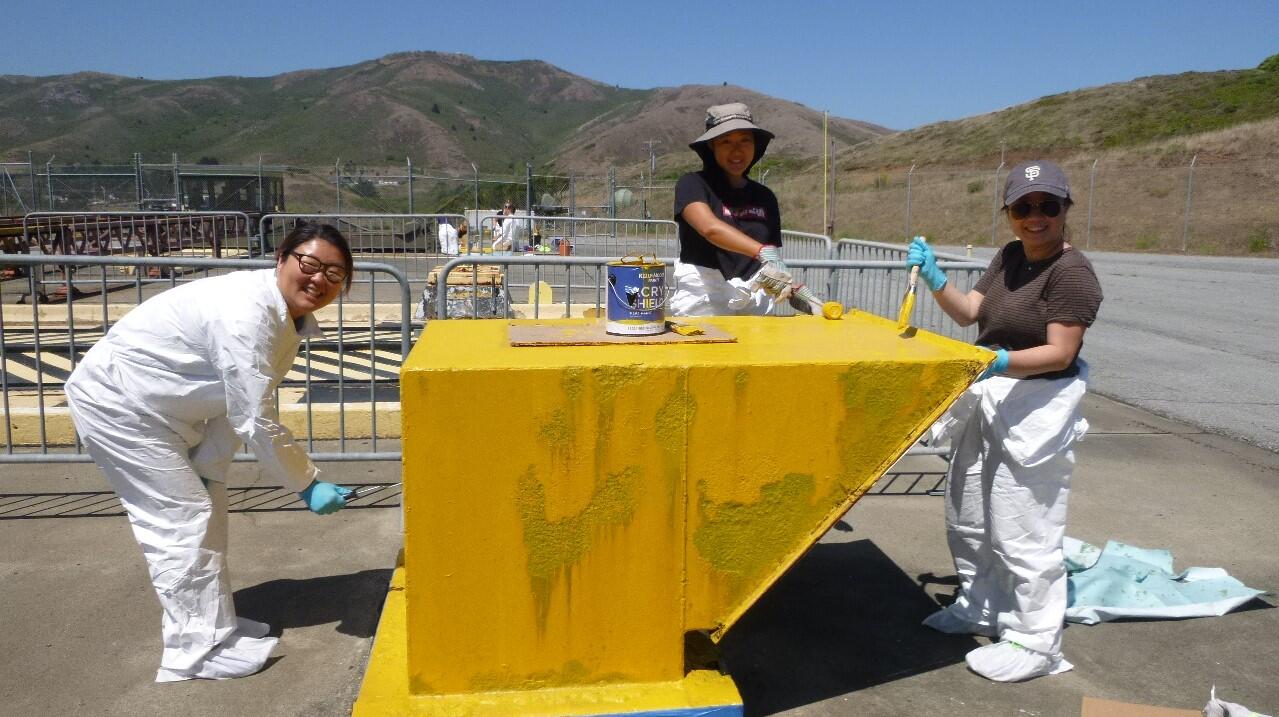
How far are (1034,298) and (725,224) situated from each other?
1.27m

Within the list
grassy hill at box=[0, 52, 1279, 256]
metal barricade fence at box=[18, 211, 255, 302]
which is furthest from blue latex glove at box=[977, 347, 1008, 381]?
grassy hill at box=[0, 52, 1279, 256]

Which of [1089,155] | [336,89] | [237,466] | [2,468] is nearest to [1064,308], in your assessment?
[237,466]

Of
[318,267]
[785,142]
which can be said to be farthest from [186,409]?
[785,142]

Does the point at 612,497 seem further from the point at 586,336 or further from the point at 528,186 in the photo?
the point at 528,186

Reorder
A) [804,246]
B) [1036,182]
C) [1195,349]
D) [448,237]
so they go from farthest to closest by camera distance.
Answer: [448,237], [1195,349], [804,246], [1036,182]

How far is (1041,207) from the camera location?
3.29 m

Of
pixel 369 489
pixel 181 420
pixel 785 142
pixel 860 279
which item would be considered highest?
pixel 785 142

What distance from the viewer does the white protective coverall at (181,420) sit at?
3.03 m

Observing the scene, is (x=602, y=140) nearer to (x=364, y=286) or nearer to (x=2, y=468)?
(x=364, y=286)

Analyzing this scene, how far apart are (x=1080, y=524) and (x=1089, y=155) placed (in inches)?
1665

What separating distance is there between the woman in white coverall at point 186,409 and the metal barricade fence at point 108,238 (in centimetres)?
1201

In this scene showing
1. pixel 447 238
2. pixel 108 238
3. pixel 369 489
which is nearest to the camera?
pixel 369 489

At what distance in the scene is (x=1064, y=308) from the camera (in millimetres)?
3250

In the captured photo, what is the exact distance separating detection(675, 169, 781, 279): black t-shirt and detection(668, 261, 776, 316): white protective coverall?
4cm
